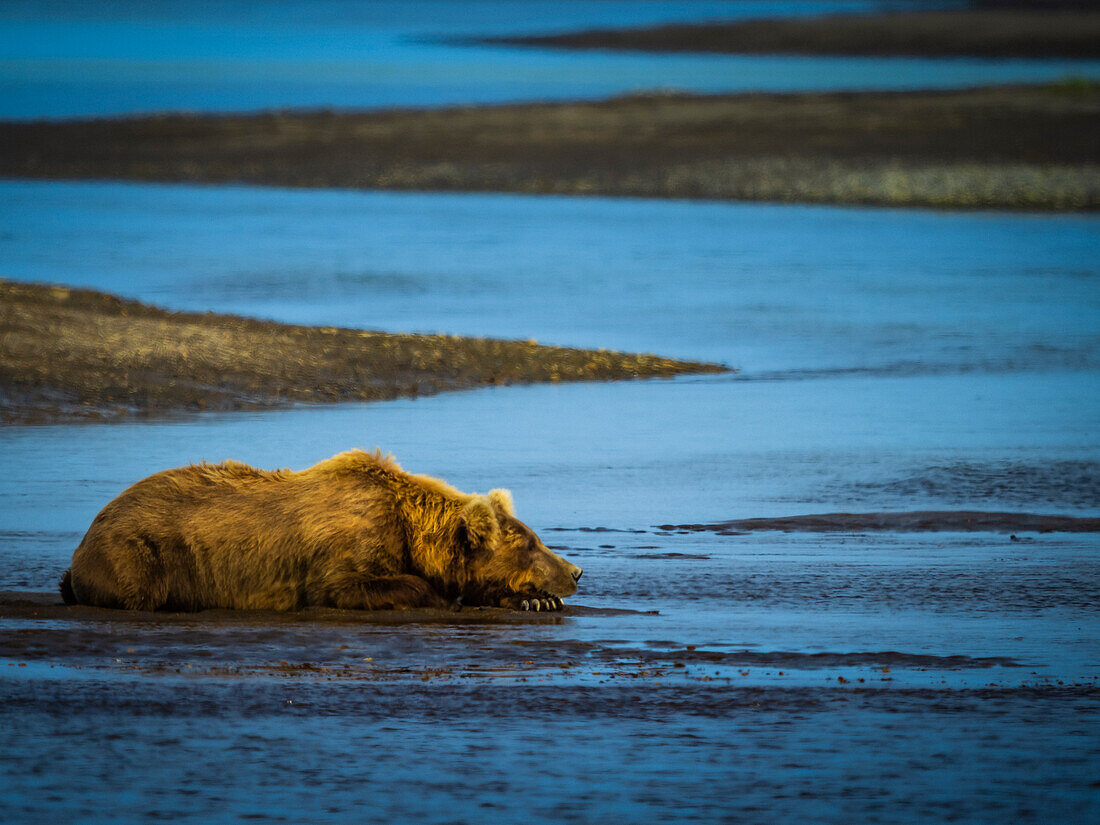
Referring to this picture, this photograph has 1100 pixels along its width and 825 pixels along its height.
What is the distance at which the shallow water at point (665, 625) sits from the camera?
6273 mm

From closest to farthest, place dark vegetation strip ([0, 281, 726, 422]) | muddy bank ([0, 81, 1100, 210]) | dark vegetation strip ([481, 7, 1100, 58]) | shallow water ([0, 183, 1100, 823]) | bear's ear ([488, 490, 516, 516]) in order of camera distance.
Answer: shallow water ([0, 183, 1100, 823]) < bear's ear ([488, 490, 516, 516]) < dark vegetation strip ([0, 281, 726, 422]) < muddy bank ([0, 81, 1100, 210]) < dark vegetation strip ([481, 7, 1100, 58])

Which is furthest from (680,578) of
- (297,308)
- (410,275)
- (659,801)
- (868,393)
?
(410,275)

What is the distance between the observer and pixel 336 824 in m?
5.84

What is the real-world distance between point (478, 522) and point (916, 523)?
375cm

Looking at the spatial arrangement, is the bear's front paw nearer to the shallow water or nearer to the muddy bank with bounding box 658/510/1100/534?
the shallow water

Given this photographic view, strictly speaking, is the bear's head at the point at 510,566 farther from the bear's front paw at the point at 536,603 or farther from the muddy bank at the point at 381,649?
the muddy bank at the point at 381,649

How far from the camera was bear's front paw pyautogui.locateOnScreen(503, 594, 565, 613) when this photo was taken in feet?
28.7

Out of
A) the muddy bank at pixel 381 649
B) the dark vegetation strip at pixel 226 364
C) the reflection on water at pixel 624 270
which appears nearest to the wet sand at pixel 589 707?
the muddy bank at pixel 381 649

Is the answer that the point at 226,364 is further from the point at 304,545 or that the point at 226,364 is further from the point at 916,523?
the point at 304,545

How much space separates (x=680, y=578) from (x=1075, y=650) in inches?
86.7

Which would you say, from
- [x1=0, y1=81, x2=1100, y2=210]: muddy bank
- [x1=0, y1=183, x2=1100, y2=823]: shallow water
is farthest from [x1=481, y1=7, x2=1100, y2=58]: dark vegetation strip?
[x1=0, y1=183, x2=1100, y2=823]: shallow water

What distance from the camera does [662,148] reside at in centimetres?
4556

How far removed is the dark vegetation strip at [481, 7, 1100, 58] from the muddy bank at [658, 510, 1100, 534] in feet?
233

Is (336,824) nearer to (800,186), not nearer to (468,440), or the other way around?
(468,440)
